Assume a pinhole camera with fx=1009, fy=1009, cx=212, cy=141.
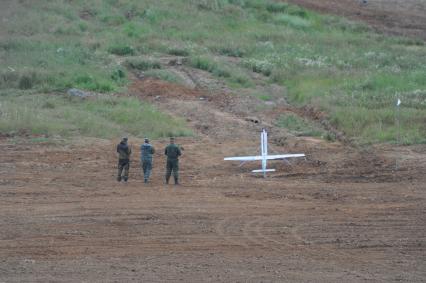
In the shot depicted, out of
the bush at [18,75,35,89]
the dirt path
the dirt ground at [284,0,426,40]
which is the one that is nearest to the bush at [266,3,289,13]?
the dirt ground at [284,0,426,40]

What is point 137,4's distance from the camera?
169 ft

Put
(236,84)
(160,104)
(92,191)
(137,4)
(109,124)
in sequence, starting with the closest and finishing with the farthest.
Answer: (92,191) → (109,124) → (160,104) → (236,84) → (137,4)

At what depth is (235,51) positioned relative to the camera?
45156mm

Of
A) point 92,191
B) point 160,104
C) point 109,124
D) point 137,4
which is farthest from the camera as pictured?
point 137,4

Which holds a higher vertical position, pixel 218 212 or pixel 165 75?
pixel 165 75

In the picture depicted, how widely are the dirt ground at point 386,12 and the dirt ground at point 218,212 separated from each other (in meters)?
18.7

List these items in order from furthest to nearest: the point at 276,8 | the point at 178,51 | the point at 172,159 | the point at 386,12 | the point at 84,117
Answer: the point at 386,12 < the point at 276,8 < the point at 178,51 < the point at 84,117 < the point at 172,159

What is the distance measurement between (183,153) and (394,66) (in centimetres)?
1486

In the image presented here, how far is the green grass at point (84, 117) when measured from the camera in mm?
32594

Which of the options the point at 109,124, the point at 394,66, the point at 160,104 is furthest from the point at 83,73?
the point at 394,66

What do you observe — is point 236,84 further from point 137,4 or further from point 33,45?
point 137,4

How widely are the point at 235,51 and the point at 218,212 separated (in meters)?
22.7

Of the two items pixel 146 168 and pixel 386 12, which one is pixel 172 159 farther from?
pixel 386 12

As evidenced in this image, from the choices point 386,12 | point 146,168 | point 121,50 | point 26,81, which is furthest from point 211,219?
point 386,12
